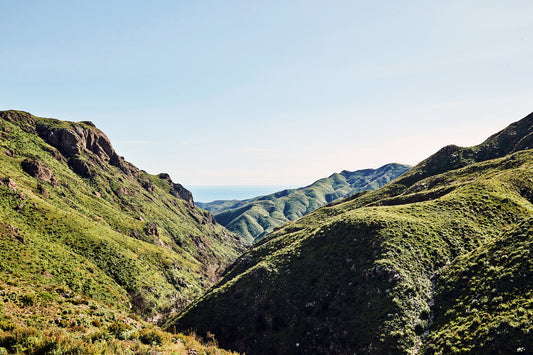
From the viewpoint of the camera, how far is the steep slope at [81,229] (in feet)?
229

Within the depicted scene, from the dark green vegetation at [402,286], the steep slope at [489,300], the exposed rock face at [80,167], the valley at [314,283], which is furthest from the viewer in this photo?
the exposed rock face at [80,167]

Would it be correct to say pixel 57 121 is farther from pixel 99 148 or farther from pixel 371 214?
pixel 371 214

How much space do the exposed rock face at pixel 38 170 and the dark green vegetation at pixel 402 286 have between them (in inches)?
4385

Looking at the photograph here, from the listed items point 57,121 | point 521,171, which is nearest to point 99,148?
point 57,121

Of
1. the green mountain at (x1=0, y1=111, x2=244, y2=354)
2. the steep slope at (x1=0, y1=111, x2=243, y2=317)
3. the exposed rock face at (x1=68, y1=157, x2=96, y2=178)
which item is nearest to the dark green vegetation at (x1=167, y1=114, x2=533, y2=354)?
the green mountain at (x1=0, y1=111, x2=244, y2=354)

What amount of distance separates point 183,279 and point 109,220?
5176 cm

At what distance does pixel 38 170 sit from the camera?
116438mm

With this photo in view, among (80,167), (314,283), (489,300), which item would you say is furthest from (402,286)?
(80,167)

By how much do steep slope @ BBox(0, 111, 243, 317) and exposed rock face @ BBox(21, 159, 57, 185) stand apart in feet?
1.17

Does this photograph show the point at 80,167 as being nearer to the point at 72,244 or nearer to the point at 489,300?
the point at 72,244

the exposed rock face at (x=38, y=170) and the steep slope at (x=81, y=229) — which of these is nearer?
the steep slope at (x=81, y=229)

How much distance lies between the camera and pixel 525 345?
75.7 ft

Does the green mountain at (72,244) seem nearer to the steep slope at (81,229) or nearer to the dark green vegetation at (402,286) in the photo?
the steep slope at (81,229)

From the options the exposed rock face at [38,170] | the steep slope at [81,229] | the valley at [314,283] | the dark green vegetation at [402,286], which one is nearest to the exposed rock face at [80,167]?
the steep slope at [81,229]
